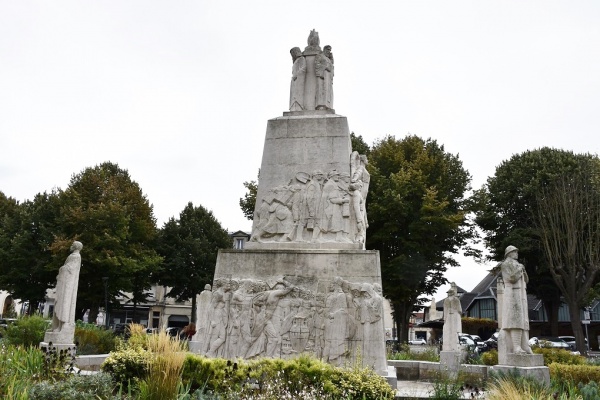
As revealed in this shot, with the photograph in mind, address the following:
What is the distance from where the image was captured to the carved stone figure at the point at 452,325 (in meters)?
16.9

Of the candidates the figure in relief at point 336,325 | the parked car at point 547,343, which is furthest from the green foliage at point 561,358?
the figure in relief at point 336,325

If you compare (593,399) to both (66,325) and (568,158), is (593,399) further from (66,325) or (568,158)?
(568,158)

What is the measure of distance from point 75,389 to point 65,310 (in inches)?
314

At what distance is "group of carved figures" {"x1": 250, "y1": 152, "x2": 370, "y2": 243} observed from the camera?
11766 mm

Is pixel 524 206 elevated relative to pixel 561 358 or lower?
elevated

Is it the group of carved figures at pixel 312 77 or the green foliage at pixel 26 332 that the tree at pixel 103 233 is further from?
the group of carved figures at pixel 312 77

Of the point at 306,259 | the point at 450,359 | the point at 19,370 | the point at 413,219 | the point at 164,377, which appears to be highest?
the point at 413,219

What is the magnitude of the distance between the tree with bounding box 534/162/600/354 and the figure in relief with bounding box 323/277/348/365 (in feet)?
64.9

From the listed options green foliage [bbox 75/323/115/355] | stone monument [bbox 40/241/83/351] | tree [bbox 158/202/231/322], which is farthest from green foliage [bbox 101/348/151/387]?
tree [bbox 158/202/231/322]

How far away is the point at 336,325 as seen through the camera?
10.5 meters

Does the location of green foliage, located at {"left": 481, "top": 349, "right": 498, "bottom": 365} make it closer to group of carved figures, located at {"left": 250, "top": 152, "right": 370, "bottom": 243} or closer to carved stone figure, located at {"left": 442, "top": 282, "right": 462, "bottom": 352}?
carved stone figure, located at {"left": 442, "top": 282, "right": 462, "bottom": 352}

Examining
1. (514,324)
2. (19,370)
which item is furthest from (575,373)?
(19,370)

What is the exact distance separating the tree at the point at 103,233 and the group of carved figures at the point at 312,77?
20.3m

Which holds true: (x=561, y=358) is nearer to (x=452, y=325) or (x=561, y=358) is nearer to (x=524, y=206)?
Answer: (x=452, y=325)
